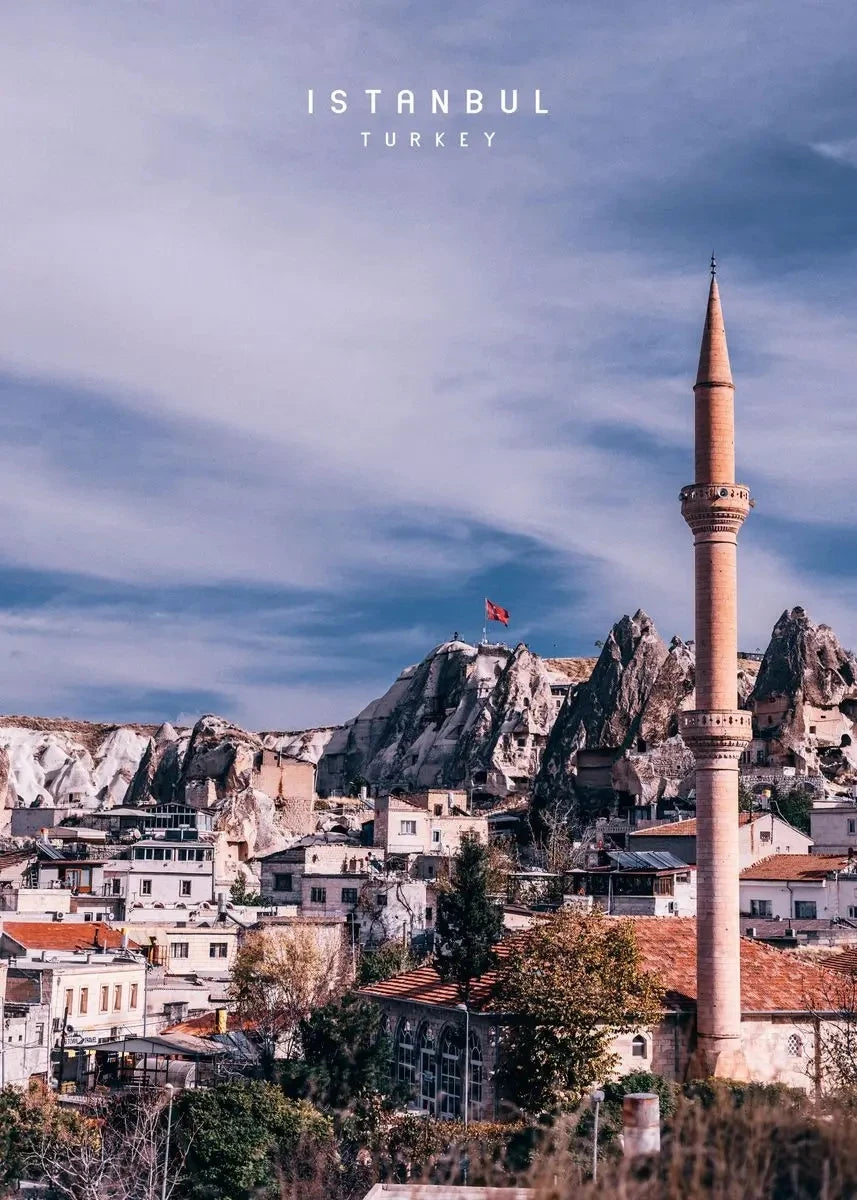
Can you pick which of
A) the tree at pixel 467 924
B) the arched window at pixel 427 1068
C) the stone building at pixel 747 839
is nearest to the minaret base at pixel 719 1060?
the tree at pixel 467 924

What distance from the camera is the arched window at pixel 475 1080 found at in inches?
1741

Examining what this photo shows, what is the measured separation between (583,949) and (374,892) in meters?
32.0

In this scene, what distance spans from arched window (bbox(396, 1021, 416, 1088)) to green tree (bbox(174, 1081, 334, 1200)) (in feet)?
33.7

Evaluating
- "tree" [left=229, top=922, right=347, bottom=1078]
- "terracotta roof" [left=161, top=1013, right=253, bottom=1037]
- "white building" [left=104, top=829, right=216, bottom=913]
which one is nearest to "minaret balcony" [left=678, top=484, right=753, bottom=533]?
"tree" [left=229, top=922, right=347, bottom=1078]

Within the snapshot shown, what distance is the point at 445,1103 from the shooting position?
151 feet

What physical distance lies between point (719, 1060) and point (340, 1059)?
32.9ft

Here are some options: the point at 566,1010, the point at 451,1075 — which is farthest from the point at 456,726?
the point at 566,1010

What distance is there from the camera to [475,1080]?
4497cm

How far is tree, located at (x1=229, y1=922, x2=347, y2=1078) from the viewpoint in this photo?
53.2 meters

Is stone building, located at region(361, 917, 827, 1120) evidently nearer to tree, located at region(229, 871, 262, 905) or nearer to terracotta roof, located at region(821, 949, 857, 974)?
terracotta roof, located at region(821, 949, 857, 974)

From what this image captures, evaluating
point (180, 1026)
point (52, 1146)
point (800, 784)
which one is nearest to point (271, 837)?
point (800, 784)

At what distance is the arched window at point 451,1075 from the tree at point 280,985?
5186mm

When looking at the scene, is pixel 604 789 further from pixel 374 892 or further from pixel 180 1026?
pixel 180 1026

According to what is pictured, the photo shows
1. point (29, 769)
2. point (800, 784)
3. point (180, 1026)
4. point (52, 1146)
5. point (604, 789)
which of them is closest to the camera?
point (52, 1146)
